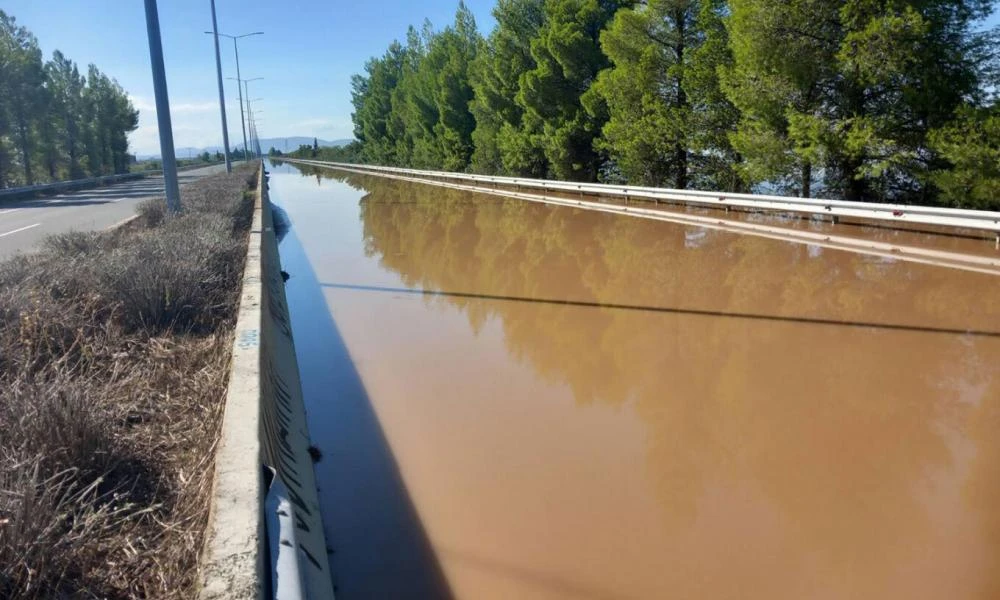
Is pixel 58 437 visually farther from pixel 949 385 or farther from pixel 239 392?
pixel 949 385

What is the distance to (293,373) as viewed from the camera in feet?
21.5

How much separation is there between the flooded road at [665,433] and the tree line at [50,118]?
4150 cm

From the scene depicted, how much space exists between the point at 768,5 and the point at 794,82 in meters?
1.78

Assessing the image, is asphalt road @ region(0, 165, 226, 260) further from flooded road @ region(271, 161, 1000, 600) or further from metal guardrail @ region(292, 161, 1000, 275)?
metal guardrail @ region(292, 161, 1000, 275)

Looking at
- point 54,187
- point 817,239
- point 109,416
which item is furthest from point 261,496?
point 54,187

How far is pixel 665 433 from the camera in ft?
16.9

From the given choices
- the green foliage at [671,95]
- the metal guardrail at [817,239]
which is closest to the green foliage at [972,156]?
the metal guardrail at [817,239]

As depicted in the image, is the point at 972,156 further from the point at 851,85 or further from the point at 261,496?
the point at 261,496

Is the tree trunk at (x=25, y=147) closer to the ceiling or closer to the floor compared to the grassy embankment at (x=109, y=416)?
closer to the ceiling

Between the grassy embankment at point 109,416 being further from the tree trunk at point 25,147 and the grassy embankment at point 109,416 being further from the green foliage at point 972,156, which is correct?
the tree trunk at point 25,147

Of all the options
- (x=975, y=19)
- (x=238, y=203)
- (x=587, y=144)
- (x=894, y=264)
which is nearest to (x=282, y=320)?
(x=894, y=264)

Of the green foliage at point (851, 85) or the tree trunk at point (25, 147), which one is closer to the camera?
the green foliage at point (851, 85)

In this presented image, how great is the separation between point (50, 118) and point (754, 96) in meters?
46.8

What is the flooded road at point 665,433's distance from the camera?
3.61 meters
